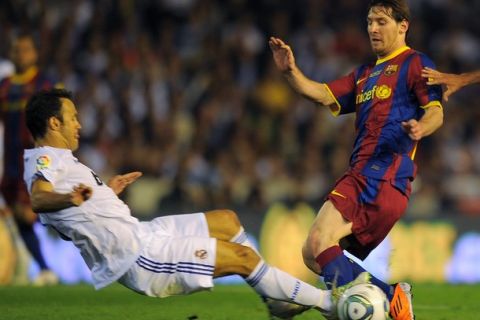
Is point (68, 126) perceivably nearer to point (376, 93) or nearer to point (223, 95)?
point (376, 93)

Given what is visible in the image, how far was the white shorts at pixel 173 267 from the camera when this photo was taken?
632 centimetres

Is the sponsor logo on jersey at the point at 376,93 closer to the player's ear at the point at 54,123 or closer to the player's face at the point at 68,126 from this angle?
the player's face at the point at 68,126

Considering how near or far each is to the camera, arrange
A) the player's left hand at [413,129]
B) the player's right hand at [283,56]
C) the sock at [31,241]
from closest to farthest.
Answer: the player's left hand at [413,129] < the player's right hand at [283,56] < the sock at [31,241]

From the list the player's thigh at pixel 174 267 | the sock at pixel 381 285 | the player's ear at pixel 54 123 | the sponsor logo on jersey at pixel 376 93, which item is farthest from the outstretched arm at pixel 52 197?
the sponsor logo on jersey at pixel 376 93

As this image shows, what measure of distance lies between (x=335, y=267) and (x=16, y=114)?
5.21 metres

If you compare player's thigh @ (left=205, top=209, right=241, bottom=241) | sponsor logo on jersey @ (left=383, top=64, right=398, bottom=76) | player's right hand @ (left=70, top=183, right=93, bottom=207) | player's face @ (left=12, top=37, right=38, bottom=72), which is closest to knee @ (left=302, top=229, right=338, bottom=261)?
player's thigh @ (left=205, top=209, right=241, bottom=241)

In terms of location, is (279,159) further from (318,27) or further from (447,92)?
(447,92)

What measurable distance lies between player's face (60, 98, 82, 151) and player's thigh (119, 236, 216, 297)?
2.71ft

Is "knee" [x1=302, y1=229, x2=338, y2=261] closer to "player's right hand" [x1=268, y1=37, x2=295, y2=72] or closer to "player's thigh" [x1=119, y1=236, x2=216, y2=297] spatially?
"player's thigh" [x1=119, y1=236, x2=216, y2=297]

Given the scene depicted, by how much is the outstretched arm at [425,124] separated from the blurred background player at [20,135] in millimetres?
5162

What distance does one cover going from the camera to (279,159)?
50.5 ft

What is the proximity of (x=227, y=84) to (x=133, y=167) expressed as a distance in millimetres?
2164

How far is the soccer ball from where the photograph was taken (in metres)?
6.34

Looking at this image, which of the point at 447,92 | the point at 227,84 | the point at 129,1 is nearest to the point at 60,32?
the point at 129,1
